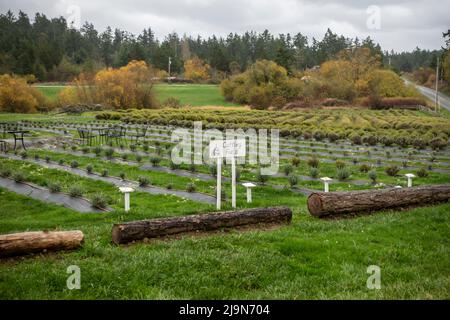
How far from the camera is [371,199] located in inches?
420

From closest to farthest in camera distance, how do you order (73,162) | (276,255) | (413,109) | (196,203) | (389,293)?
(389,293) < (276,255) < (196,203) < (73,162) < (413,109)

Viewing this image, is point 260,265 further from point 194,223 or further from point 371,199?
point 371,199

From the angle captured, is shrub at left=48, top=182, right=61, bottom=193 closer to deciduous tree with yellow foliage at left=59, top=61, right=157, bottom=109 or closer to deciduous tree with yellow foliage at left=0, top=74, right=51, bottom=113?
deciduous tree with yellow foliage at left=0, top=74, right=51, bottom=113

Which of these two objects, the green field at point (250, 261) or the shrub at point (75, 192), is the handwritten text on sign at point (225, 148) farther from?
the shrub at point (75, 192)

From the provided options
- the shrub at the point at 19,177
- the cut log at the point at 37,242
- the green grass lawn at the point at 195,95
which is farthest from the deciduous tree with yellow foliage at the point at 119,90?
the cut log at the point at 37,242

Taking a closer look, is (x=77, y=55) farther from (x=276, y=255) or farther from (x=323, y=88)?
(x=276, y=255)

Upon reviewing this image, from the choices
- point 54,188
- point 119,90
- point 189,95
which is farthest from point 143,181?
point 189,95

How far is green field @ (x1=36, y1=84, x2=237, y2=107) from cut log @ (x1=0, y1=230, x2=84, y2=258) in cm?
6285

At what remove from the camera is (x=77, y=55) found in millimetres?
108875

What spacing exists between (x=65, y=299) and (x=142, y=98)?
60.1 m

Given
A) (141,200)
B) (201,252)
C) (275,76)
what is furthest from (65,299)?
(275,76)

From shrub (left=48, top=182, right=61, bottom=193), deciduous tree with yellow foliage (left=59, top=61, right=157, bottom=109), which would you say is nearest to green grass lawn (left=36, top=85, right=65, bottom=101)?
deciduous tree with yellow foliage (left=59, top=61, right=157, bottom=109)

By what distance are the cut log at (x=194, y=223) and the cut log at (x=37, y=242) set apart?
80cm

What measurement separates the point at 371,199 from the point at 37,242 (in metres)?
7.56
